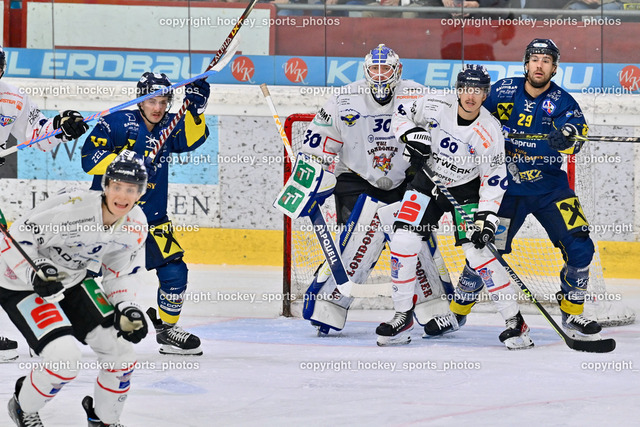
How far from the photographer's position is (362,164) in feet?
15.9

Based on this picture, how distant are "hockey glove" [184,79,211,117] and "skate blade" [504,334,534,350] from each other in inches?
61.9

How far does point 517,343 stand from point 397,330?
496 millimetres

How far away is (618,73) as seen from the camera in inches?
248

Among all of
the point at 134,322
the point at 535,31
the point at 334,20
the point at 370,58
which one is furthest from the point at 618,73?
the point at 134,322

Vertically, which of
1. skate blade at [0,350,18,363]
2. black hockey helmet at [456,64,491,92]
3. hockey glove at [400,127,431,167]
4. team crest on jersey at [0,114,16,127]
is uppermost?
black hockey helmet at [456,64,491,92]

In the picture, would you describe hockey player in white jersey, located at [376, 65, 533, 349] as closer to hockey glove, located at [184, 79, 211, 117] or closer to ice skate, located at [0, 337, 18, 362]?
hockey glove, located at [184, 79, 211, 117]

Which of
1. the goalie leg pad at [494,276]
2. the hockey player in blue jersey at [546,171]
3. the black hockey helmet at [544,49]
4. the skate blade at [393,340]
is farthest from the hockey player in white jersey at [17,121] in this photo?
the black hockey helmet at [544,49]

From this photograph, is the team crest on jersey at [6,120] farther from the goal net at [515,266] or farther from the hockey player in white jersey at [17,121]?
the goal net at [515,266]

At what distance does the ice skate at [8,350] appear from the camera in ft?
13.8

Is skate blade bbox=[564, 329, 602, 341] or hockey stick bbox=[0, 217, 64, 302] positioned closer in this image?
hockey stick bbox=[0, 217, 64, 302]

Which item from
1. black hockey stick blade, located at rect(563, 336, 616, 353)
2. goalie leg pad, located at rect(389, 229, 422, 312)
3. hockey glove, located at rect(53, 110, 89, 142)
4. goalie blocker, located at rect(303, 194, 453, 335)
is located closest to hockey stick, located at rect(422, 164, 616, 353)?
black hockey stick blade, located at rect(563, 336, 616, 353)

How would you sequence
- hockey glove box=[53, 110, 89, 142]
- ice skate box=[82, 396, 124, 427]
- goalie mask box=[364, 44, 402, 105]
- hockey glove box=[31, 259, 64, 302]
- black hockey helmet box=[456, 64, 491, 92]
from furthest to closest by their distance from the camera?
goalie mask box=[364, 44, 402, 105]
black hockey helmet box=[456, 64, 491, 92]
hockey glove box=[53, 110, 89, 142]
ice skate box=[82, 396, 124, 427]
hockey glove box=[31, 259, 64, 302]

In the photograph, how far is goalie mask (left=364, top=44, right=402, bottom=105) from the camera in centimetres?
466

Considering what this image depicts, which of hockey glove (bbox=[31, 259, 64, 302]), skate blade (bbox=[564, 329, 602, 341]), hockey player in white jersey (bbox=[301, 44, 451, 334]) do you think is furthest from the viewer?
hockey player in white jersey (bbox=[301, 44, 451, 334])
